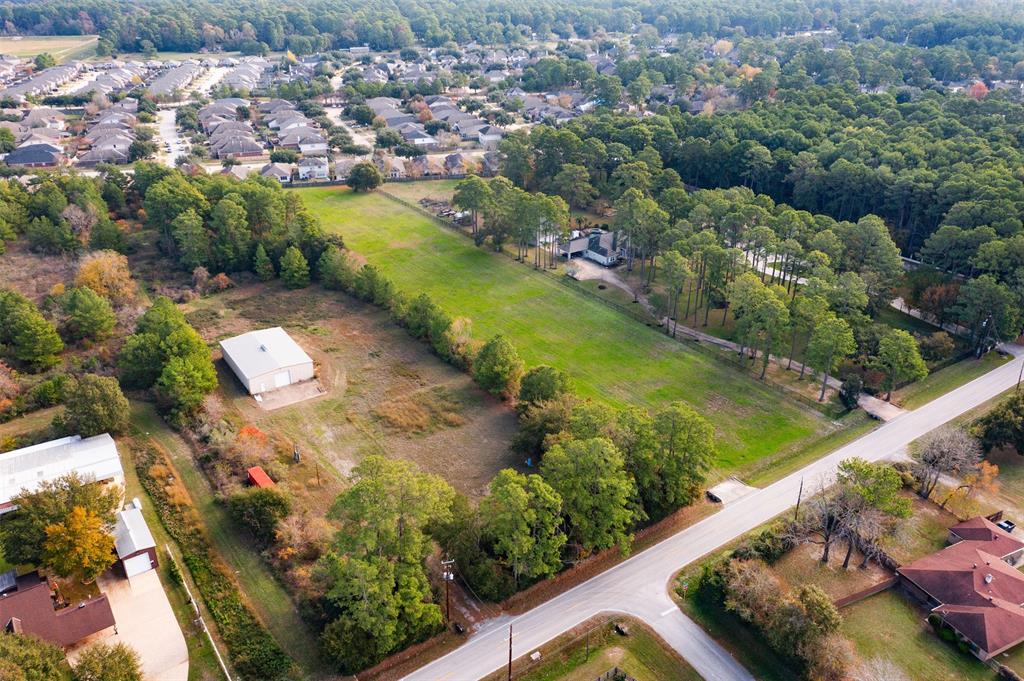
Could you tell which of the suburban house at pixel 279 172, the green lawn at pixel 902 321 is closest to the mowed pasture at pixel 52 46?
the suburban house at pixel 279 172

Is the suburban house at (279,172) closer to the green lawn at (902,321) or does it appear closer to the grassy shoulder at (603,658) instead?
the green lawn at (902,321)

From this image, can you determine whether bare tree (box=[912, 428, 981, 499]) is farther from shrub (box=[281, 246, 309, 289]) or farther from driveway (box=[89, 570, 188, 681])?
shrub (box=[281, 246, 309, 289])

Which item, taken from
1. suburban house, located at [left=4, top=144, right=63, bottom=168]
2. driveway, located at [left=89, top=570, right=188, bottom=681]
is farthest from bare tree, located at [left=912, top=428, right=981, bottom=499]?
suburban house, located at [left=4, top=144, right=63, bottom=168]

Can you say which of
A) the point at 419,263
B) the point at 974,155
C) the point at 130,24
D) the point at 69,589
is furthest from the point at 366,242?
the point at 130,24

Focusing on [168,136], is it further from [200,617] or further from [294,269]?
[200,617]

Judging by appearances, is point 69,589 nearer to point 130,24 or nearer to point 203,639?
point 203,639

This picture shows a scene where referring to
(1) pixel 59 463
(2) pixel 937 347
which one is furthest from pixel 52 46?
Result: (2) pixel 937 347
